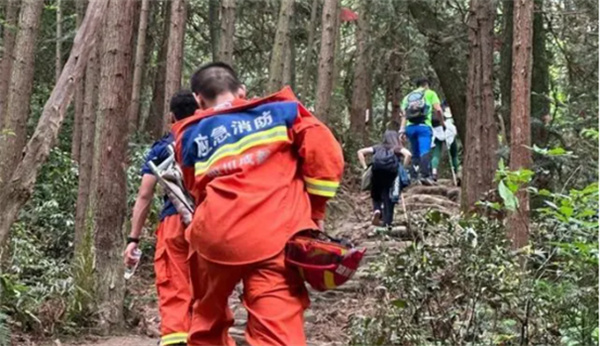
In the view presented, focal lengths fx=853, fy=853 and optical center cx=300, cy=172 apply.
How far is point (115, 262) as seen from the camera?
8672mm

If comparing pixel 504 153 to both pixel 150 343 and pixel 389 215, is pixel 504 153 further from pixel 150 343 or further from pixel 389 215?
pixel 150 343

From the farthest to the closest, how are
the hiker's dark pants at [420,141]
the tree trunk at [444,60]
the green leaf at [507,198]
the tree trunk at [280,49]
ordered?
the tree trunk at [444,60], the tree trunk at [280,49], the hiker's dark pants at [420,141], the green leaf at [507,198]

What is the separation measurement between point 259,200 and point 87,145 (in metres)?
10.5

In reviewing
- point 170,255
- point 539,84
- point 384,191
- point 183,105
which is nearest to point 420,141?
point 539,84

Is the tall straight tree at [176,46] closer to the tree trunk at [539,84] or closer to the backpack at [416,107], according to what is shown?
the backpack at [416,107]

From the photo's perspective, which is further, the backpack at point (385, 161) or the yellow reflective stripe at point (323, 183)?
the backpack at point (385, 161)

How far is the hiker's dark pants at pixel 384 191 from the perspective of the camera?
12.5 m

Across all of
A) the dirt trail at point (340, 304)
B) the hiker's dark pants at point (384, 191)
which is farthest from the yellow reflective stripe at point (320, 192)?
the hiker's dark pants at point (384, 191)

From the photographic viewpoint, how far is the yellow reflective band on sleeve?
439 cm

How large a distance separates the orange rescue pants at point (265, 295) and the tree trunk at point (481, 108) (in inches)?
296

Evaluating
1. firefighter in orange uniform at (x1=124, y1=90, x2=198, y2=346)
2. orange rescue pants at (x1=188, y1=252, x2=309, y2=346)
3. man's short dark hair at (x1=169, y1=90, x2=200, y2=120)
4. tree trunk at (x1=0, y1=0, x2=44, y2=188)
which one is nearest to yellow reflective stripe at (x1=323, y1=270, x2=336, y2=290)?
orange rescue pants at (x1=188, y1=252, x2=309, y2=346)

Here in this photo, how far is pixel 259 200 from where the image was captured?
4289mm

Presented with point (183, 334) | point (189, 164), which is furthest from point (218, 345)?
point (183, 334)

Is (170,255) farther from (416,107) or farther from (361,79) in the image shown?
(361,79)
